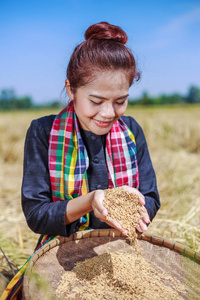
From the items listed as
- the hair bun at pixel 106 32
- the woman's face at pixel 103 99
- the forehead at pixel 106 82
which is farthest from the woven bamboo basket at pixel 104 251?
the hair bun at pixel 106 32

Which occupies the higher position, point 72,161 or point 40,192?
point 72,161

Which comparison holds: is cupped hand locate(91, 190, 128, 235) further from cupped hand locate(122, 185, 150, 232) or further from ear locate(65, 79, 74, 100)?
A: ear locate(65, 79, 74, 100)

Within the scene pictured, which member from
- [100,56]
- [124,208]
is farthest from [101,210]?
[100,56]

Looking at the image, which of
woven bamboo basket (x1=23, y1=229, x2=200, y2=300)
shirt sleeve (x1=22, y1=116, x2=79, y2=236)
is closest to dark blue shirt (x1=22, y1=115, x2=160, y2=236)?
shirt sleeve (x1=22, y1=116, x2=79, y2=236)

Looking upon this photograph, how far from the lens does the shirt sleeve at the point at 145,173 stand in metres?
1.84

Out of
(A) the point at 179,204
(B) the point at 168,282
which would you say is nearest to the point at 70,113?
(B) the point at 168,282

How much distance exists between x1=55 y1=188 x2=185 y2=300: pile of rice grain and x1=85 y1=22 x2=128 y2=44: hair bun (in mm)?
795

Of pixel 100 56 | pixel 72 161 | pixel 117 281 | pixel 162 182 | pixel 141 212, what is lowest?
pixel 162 182

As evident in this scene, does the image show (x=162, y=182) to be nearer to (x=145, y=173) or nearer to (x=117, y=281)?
(x=145, y=173)

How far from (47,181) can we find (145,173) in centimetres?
62

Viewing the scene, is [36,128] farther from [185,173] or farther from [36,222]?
[185,173]

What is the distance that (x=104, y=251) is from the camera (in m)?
1.56

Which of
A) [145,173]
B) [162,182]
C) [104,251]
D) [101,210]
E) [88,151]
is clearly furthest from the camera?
[162,182]

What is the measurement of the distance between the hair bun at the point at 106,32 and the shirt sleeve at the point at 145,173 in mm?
556
